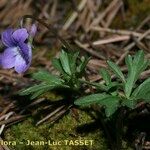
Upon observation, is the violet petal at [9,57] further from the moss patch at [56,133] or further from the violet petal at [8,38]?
the moss patch at [56,133]

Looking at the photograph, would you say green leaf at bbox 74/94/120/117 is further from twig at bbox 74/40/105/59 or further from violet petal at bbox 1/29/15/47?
twig at bbox 74/40/105/59

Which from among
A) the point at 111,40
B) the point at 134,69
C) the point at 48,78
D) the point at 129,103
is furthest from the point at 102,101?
the point at 111,40

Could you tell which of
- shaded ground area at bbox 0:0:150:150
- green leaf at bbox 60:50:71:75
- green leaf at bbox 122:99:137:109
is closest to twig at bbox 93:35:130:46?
shaded ground area at bbox 0:0:150:150

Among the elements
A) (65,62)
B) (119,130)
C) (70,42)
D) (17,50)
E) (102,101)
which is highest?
(70,42)

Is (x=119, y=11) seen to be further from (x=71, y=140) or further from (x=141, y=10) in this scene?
(x=71, y=140)

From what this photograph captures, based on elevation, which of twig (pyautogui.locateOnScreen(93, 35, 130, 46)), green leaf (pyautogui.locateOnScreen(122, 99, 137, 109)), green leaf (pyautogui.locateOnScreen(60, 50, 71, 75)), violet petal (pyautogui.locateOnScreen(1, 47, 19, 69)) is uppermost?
twig (pyautogui.locateOnScreen(93, 35, 130, 46))

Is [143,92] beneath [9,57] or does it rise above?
beneath

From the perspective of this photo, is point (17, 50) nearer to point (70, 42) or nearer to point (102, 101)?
point (102, 101)
